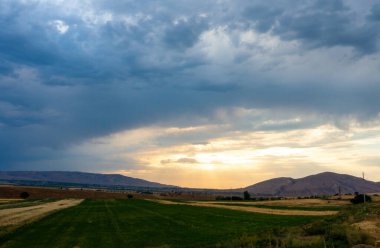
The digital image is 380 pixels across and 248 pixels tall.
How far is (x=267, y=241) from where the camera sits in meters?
28.7

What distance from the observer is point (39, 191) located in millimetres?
188750

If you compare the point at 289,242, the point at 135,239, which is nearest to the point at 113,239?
the point at 135,239

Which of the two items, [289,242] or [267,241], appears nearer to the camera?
[289,242]

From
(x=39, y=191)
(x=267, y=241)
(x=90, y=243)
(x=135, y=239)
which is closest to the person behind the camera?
(x=267, y=241)

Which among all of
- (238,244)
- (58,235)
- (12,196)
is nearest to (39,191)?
(12,196)

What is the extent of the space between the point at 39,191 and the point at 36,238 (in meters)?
163

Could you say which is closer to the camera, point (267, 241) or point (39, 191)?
point (267, 241)

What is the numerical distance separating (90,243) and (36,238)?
6.67 meters

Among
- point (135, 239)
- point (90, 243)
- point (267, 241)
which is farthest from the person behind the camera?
point (135, 239)

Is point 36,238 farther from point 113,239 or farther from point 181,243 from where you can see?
point 181,243

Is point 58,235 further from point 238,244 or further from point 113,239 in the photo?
point 238,244

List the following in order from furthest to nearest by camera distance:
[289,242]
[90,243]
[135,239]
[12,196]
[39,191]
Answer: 1. [39,191]
2. [12,196]
3. [135,239]
4. [90,243]
5. [289,242]

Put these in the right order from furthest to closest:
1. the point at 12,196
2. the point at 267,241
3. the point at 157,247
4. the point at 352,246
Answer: the point at 12,196 < the point at 157,247 < the point at 267,241 < the point at 352,246

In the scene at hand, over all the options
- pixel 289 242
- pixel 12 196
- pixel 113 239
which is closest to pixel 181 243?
pixel 113 239
